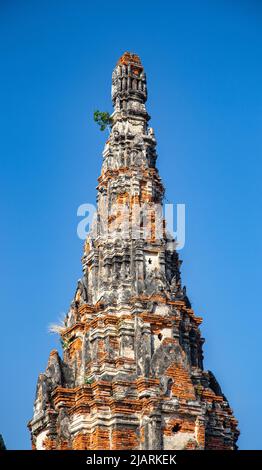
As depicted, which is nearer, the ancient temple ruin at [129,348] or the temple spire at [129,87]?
the ancient temple ruin at [129,348]

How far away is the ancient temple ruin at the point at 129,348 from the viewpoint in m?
42.2

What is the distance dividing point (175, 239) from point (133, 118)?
7.00m

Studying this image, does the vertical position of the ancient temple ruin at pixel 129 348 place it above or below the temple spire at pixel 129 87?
below

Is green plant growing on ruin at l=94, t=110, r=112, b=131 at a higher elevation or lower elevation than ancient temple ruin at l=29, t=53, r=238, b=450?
higher

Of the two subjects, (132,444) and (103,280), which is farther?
(103,280)

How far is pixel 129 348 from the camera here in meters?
44.7

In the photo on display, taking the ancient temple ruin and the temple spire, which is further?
the temple spire

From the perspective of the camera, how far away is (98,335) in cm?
4538

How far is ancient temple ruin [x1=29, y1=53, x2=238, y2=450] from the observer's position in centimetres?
4222

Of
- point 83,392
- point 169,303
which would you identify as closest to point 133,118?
point 169,303

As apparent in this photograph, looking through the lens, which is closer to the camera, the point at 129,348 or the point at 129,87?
the point at 129,348

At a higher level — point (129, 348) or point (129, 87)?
point (129, 87)
